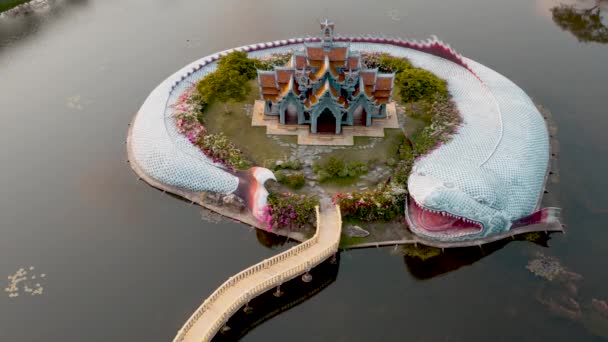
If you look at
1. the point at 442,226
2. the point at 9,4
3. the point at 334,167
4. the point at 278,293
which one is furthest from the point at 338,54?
the point at 9,4

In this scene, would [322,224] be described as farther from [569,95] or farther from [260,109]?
[569,95]

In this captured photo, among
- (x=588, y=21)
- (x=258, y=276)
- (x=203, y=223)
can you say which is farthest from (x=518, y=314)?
(x=588, y=21)

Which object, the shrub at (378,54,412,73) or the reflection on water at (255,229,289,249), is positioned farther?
the shrub at (378,54,412,73)

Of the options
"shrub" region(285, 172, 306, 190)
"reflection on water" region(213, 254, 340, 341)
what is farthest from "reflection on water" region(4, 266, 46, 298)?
"shrub" region(285, 172, 306, 190)

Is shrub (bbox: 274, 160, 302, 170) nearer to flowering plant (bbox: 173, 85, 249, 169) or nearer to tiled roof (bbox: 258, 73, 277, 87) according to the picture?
flowering plant (bbox: 173, 85, 249, 169)

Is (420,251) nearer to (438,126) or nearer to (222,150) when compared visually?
(438,126)

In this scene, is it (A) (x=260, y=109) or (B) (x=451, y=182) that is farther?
(A) (x=260, y=109)
